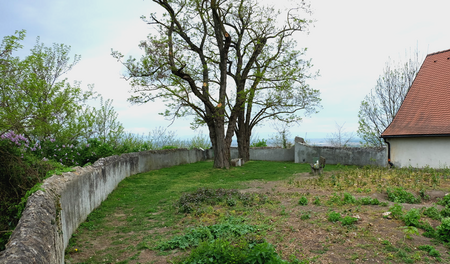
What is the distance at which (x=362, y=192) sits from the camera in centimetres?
895

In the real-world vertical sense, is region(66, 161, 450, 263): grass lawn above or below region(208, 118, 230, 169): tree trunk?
below

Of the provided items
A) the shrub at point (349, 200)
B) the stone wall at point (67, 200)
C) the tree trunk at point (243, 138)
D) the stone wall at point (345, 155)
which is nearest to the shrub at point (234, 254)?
the stone wall at point (67, 200)

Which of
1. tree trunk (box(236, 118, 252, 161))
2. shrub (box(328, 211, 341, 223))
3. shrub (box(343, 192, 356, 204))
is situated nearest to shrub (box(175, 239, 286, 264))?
shrub (box(328, 211, 341, 223))

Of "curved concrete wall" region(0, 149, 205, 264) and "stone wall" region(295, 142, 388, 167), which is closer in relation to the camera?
"curved concrete wall" region(0, 149, 205, 264)

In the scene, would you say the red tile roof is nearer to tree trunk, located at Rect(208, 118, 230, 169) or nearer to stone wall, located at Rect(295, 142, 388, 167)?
stone wall, located at Rect(295, 142, 388, 167)

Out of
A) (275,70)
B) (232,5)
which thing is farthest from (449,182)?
(232,5)

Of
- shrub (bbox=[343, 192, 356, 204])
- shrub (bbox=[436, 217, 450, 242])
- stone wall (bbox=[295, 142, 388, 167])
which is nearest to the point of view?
shrub (bbox=[436, 217, 450, 242])

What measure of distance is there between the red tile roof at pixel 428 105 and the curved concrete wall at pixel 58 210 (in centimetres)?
1361

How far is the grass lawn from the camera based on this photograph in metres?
4.78

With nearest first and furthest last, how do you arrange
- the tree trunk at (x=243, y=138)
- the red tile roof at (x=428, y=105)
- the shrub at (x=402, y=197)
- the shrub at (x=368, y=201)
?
the shrub at (x=368, y=201) → the shrub at (x=402, y=197) → the red tile roof at (x=428, y=105) → the tree trunk at (x=243, y=138)

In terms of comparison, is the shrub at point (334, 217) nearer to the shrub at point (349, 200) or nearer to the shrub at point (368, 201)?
the shrub at point (349, 200)

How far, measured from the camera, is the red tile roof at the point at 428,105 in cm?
1519

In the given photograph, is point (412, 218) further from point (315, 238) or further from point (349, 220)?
point (315, 238)

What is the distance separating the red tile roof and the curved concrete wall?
13.6 metres
